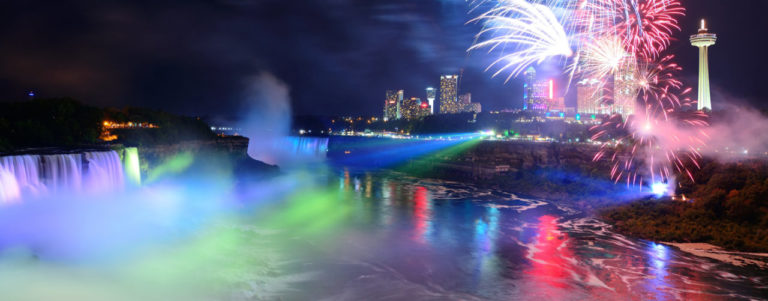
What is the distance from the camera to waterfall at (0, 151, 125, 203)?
65.4 feet

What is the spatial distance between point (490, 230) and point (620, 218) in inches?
318

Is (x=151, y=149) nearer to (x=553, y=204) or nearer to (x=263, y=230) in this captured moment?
(x=263, y=230)

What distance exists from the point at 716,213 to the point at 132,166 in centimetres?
3516

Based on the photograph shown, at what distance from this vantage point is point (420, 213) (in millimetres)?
31781

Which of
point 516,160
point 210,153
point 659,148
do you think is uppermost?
point 659,148

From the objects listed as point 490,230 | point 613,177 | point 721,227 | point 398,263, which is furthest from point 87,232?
point 613,177

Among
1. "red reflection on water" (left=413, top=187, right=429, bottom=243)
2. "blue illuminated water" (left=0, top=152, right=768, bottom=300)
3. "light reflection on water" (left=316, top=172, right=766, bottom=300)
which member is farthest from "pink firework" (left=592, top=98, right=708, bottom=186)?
"red reflection on water" (left=413, top=187, right=429, bottom=243)

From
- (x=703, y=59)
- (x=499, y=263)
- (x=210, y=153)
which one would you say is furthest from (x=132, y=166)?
(x=703, y=59)

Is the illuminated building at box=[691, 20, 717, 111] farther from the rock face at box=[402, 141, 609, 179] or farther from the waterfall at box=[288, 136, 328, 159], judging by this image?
the waterfall at box=[288, 136, 328, 159]

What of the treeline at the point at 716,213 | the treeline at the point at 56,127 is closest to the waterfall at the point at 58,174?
the treeline at the point at 56,127

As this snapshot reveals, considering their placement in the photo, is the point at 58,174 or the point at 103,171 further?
the point at 103,171

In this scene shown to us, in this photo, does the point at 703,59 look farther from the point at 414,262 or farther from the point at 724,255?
the point at 414,262

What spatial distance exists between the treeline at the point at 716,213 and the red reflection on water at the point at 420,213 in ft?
35.3

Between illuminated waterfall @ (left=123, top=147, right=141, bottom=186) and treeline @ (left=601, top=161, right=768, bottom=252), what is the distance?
30055 millimetres
